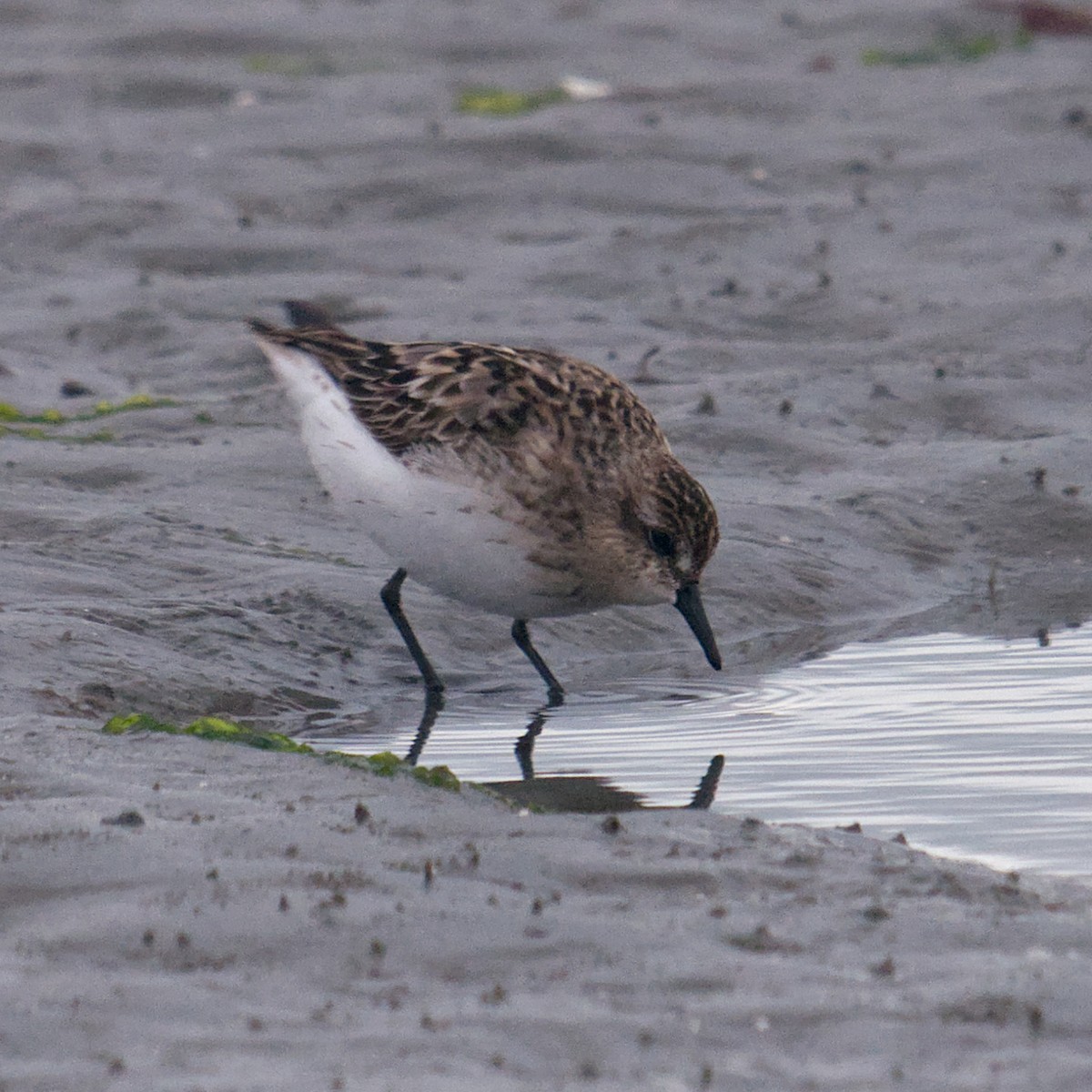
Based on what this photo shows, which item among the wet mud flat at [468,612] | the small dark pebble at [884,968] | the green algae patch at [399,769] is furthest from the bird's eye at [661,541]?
the small dark pebble at [884,968]

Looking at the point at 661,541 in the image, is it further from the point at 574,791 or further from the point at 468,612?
the point at 468,612

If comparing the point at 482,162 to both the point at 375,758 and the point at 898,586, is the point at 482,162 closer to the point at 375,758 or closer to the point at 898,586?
the point at 898,586

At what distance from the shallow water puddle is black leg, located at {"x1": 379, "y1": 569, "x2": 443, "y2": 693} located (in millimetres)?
120

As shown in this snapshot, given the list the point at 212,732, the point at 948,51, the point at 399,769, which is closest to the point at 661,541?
the point at 399,769

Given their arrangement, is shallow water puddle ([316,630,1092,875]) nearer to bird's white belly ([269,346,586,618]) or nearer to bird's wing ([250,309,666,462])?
bird's white belly ([269,346,586,618])

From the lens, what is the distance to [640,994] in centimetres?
425

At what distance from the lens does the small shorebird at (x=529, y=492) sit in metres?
7.03

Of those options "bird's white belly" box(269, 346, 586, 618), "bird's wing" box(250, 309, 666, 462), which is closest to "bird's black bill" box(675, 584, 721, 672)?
"bird's white belly" box(269, 346, 586, 618)

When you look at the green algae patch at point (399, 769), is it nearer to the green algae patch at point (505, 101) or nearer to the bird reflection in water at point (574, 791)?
the bird reflection in water at point (574, 791)

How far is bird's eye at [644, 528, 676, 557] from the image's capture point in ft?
23.1

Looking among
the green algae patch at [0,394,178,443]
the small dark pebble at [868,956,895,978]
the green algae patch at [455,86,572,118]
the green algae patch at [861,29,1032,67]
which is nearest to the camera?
the small dark pebble at [868,956,895,978]

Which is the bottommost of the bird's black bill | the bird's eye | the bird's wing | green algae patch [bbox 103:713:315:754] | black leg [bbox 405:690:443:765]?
black leg [bbox 405:690:443:765]

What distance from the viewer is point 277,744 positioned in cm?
612

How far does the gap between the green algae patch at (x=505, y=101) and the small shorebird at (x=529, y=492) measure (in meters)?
9.42
